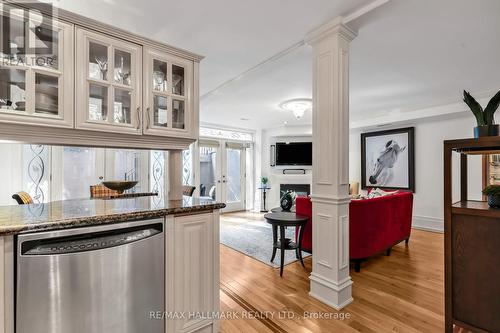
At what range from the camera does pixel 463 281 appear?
5.01 feet

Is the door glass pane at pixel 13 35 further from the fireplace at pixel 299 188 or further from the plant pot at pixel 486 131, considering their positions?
the fireplace at pixel 299 188

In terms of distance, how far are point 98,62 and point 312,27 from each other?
1784mm

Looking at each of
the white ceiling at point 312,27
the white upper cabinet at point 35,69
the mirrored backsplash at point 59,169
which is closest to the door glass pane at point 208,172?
the mirrored backsplash at point 59,169

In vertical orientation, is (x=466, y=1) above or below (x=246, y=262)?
above

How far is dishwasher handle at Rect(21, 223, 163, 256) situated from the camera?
3.68 feet

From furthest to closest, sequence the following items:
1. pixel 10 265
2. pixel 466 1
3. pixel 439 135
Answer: pixel 439 135
pixel 466 1
pixel 10 265

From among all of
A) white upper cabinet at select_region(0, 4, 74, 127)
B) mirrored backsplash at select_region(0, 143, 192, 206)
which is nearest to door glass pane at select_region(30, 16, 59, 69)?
white upper cabinet at select_region(0, 4, 74, 127)

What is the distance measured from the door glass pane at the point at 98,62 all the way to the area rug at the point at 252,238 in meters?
2.68

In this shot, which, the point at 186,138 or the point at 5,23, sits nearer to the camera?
the point at 5,23

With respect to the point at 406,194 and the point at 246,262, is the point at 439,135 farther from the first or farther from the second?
the point at 246,262

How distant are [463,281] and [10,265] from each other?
245 cm

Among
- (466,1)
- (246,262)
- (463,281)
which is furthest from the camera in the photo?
(246,262)

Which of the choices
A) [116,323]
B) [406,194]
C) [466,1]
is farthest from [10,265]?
[406,194]

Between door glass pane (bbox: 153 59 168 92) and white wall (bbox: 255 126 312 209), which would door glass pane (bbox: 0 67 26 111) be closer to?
door glass pane (bbox: 153 59 168 92)
